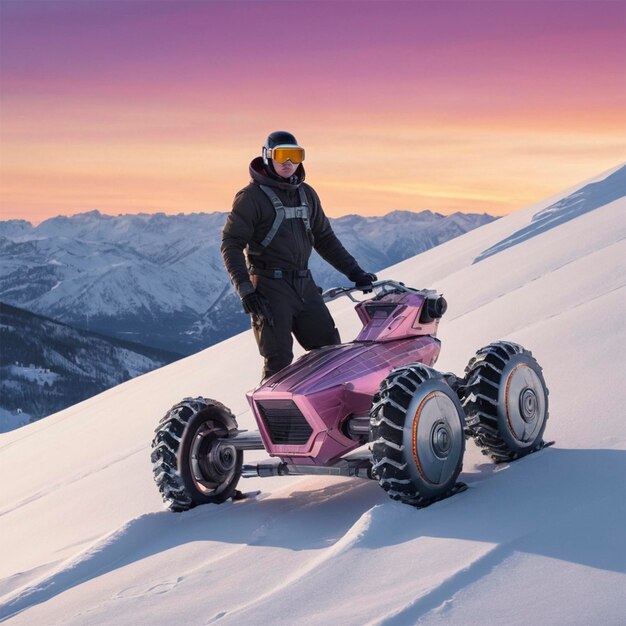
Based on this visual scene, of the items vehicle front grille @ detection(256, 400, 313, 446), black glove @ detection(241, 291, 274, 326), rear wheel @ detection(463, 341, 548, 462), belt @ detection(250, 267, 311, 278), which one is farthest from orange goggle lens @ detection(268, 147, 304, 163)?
rear wheel @ detection(463, 341, 548, 462)

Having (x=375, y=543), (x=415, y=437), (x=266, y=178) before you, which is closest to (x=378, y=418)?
(x=415, y=437)

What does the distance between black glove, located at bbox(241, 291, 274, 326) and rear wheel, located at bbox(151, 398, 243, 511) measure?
30.9 inches

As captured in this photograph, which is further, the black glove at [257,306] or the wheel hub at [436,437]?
the black glove at [257,306]

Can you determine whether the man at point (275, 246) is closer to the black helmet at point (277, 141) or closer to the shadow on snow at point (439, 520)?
the black helmet at point (277, 141)

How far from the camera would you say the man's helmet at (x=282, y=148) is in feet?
22.9

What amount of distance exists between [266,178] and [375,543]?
2.96 meters

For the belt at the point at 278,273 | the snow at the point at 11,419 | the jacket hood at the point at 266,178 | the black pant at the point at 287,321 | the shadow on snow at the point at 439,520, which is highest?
the snow at the point at 11,419

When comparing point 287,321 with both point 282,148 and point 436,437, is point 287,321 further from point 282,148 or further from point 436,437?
point 436,437

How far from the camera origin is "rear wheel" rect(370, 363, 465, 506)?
5625 mm

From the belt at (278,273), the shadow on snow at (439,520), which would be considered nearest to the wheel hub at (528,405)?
the shadow on snow at (439,520)

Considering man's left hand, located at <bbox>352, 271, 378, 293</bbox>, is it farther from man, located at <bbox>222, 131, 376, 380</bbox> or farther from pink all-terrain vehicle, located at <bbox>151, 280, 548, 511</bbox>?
man, located at <bbox>222, 131, 376, 380</bbox>

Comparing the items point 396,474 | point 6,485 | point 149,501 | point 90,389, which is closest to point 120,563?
point 396,474

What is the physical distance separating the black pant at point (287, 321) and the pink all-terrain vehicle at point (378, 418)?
231 mm

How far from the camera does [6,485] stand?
14.2 meters
